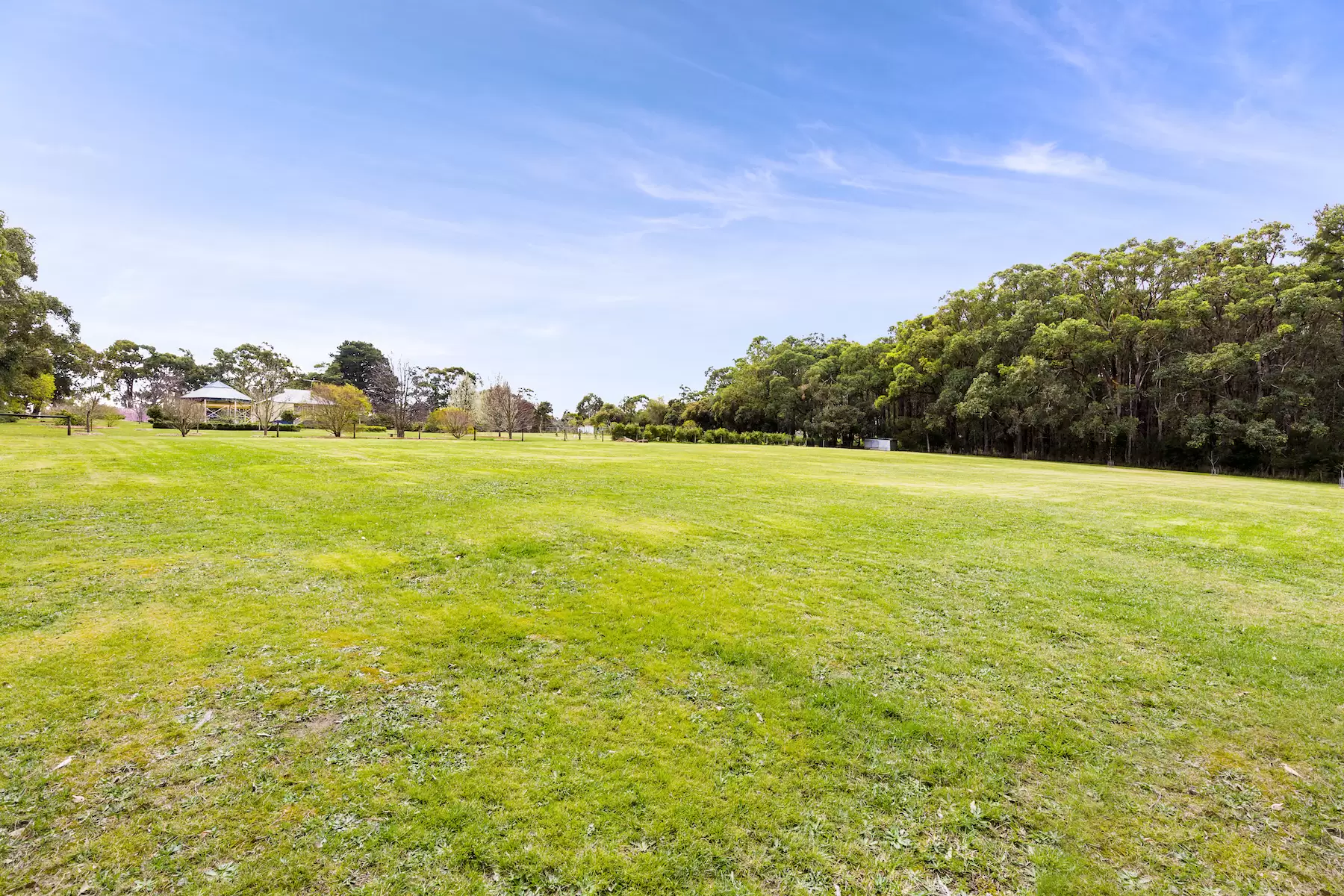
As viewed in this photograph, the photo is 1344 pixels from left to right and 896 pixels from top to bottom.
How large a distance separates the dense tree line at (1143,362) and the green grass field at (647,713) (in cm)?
2984

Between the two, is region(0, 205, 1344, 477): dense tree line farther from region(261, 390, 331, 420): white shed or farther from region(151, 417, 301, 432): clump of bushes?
region(261, 390, 331, 420): white shed

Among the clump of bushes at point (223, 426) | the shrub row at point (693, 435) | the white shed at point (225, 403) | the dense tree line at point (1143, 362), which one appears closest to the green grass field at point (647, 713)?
the dense tree line at point (1143, 362)

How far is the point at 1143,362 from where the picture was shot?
33219mm

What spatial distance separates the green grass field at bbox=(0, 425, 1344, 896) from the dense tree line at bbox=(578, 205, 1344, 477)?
Answer: 29836mm

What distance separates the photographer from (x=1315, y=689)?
397 centimetres

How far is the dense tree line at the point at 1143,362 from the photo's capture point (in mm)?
27062

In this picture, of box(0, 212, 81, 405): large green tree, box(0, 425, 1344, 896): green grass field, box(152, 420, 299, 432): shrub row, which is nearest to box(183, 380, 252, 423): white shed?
box(152, 420, 299, 432): shrub row

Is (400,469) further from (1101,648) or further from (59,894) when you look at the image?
(1101,648)

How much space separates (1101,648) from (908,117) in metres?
20.6

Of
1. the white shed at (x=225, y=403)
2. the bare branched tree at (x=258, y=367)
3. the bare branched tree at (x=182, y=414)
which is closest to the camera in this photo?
the bare branched tree at (x=182, y=414)

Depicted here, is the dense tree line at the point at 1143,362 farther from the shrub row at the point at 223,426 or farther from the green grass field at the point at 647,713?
the shrub row at the point at 223,426

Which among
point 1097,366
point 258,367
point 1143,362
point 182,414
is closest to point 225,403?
point 182,414

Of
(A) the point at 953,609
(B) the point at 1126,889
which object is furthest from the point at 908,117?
(B) the point at 1126,889

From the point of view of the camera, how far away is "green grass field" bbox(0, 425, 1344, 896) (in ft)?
7.41
